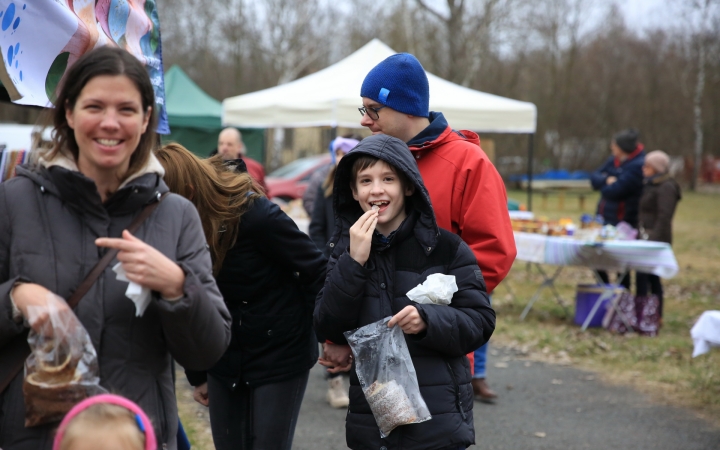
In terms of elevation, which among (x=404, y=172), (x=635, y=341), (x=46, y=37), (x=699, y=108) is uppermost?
(x=699, y=108)

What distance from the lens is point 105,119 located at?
6.09ft

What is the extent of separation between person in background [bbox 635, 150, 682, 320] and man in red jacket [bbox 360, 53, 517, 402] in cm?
679

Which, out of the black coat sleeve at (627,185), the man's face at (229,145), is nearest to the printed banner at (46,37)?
the man's face at (229,145)

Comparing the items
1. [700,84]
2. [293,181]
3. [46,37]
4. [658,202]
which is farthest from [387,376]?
[700,84]

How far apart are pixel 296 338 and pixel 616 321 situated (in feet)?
21.1

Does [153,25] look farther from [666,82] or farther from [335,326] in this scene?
[666,82]

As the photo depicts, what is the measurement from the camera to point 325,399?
242 inches

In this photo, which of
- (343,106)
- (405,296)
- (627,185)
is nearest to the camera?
(405,296)

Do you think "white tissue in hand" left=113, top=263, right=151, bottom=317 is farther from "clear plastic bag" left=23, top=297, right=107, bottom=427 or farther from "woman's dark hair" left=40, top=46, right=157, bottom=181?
"woman's dark hair" left=40, top=46, right=157, bottom=181

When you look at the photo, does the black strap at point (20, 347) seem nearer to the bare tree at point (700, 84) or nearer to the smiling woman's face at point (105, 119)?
the smiling woman's face at point (105, 119)

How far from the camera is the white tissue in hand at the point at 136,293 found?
5.74 ft

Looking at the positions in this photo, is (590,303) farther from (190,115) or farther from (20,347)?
(190,115)

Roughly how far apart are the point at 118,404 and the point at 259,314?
1329 mm

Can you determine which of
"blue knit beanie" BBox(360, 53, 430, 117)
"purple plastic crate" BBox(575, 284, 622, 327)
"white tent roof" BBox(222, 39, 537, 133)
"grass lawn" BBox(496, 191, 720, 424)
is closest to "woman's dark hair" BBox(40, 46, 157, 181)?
"blue knit beanie" BBox(360, 53, 430, 117)
